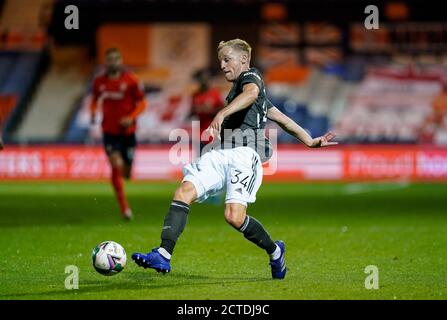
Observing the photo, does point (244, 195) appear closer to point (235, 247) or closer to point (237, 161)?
point (237, 161)

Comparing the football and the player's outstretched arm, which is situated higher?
the player's outstretched arm

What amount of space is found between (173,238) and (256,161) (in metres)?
1.10

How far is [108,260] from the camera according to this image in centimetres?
872

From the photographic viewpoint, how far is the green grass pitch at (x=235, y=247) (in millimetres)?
8492

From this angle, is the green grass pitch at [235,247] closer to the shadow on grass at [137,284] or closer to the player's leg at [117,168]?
the shadow on grass at [137,284]

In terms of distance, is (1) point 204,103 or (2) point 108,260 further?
(1) point 204,103

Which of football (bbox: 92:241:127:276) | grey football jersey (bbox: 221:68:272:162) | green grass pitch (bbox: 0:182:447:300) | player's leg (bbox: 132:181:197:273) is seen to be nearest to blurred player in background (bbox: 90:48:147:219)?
green grass pitch (bbox: 0:182:447:300)

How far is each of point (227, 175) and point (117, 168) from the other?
7047 millimetres

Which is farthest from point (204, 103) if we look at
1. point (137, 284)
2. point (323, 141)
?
point (137, 284)

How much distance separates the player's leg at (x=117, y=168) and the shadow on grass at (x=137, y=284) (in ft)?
19.5

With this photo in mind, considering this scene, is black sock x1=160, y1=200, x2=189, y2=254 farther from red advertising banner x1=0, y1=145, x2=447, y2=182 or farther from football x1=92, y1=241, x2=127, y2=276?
red advertising banner x1=0, y1=145, x2=447, y2=182

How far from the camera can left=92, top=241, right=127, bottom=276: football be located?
8727 mm
